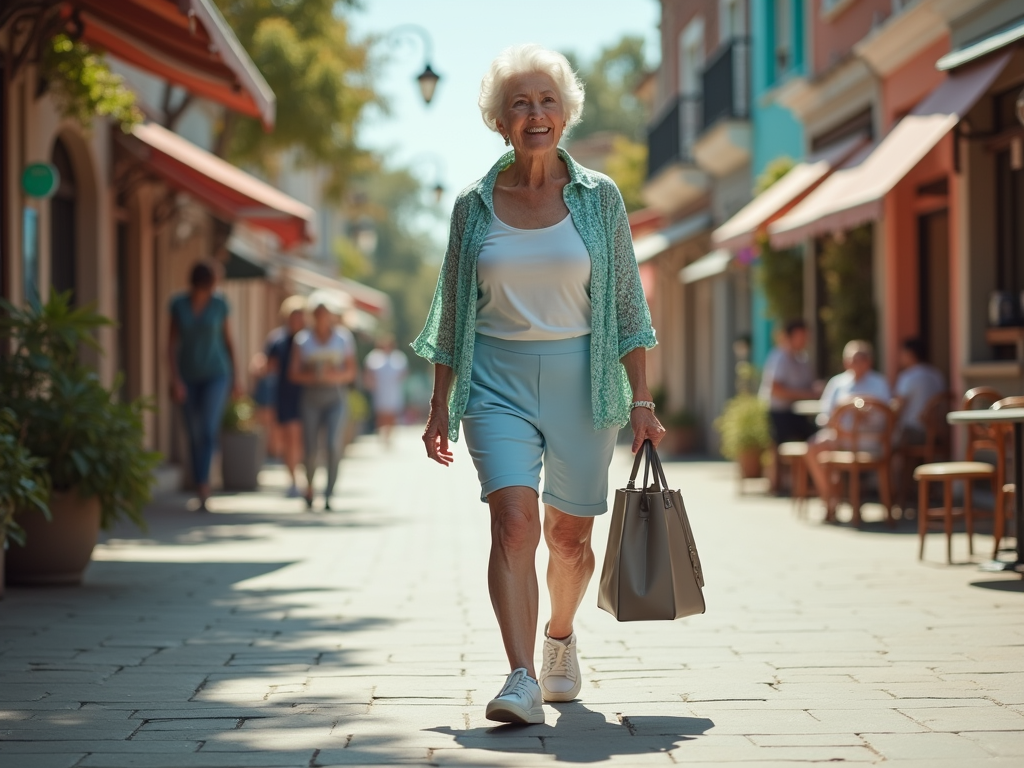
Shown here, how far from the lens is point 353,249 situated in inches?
2461

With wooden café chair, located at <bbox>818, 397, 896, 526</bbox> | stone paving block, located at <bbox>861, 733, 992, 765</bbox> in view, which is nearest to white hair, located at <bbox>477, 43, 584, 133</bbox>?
stone paving block, located at <bbox>861, 733, 992, 765</bbox>

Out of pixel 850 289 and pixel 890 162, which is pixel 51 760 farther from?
pixel 850 289

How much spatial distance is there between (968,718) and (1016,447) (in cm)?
357

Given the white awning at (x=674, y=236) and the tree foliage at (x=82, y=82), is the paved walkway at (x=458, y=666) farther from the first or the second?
the white awning at (x=674, y=236)

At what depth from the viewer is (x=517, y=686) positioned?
15.6 feet

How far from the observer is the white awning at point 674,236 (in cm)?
2491

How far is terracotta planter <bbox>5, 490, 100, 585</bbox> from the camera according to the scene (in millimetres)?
8016

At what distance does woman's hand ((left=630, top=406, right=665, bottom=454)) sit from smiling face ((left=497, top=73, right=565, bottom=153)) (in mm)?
889

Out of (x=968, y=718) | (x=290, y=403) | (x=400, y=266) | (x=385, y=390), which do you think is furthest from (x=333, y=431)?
(x=400, y=266)

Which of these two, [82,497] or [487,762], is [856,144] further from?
[487,762]

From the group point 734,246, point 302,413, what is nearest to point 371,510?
point 302,413

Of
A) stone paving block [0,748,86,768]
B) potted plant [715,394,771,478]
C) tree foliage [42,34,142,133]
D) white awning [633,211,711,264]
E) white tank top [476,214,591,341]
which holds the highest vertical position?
white awning [633,211,711,264]

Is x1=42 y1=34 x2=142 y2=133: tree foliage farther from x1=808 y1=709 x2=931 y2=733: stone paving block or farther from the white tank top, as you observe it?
x1=808 y1=709 x2=931 y2=733: stone paving block

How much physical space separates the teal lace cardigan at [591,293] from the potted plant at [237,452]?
11479 millimetres
